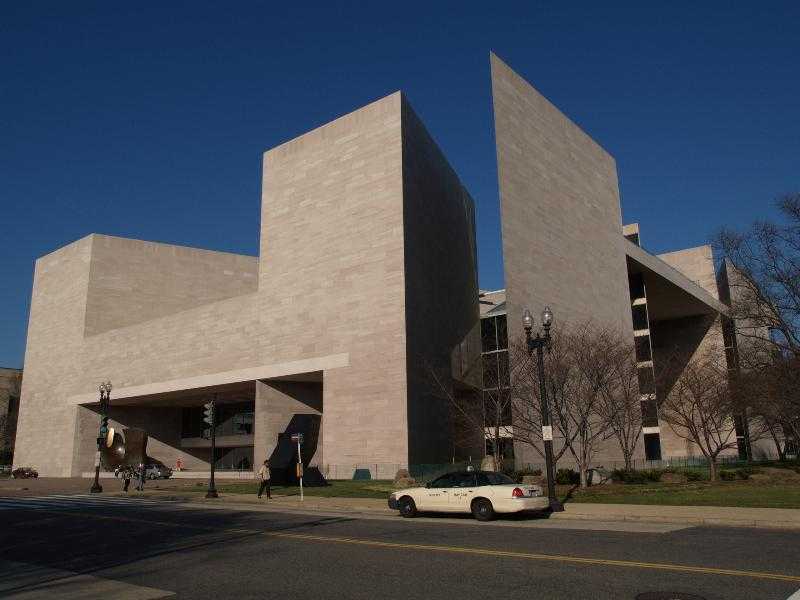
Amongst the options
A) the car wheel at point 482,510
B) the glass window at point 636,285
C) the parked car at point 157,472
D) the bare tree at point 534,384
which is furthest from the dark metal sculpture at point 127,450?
the glass window at point 636,285

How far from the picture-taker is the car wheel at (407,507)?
18.5 m

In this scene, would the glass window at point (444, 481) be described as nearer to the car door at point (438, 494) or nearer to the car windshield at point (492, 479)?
the car door at point (438, 494)

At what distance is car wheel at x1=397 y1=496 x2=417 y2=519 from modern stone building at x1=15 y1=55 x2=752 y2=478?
15.3 m

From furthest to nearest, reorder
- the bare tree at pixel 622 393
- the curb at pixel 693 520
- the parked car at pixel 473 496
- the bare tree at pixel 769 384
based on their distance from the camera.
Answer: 1. the bare tree at pixel 769 384
2. the bare tree at pixel 622 393
3. the parked car at pixel 473 496
4. the curb at pixel 693 520

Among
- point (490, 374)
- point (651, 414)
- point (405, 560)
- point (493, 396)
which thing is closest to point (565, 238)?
point (490, 374)

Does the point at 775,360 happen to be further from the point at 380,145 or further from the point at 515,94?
the point at 380,145

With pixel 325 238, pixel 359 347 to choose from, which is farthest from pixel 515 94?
pixel 359 347

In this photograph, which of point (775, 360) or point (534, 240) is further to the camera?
point (534, 240)

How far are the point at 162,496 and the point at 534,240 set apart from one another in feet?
93.3

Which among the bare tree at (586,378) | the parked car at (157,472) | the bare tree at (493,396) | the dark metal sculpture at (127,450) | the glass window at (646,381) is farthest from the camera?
the dark metal sculpture at (127,450)

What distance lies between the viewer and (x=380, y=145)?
143 feet

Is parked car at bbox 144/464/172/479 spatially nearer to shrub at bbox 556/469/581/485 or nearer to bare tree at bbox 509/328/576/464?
bare tree at bbox 509/328/576/464

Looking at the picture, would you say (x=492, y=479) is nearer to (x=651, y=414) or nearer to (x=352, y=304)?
(x=352, y=304)

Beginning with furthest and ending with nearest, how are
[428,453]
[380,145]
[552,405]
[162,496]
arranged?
[380,145], [428,453], [552,405], [162,496]
